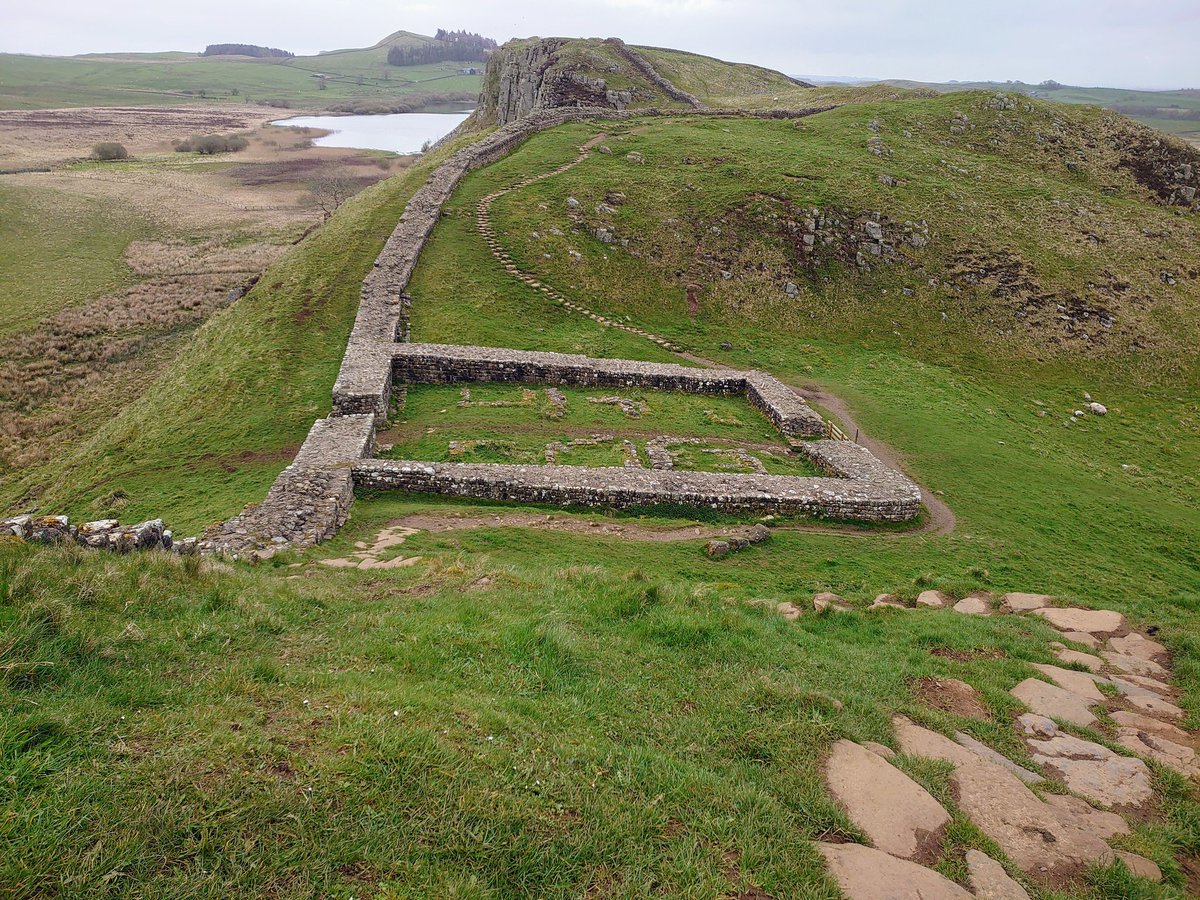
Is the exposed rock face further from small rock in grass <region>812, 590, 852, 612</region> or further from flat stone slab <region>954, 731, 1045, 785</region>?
flat stone slab <region>954, 731, 1045, 785</region>

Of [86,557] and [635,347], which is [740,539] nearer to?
[86,557]

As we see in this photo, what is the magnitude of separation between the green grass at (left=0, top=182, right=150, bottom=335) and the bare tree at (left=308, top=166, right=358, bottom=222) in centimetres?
2033

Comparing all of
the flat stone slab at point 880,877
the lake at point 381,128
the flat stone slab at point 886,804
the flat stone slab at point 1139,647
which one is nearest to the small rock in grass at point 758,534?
the flat stone slab at point 1139,647

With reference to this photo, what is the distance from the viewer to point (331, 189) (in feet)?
257

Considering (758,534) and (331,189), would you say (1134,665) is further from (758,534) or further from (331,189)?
(331,189)

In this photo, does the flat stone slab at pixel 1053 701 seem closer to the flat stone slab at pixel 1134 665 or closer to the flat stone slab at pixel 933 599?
the flat stone slab at pixel 1134 665

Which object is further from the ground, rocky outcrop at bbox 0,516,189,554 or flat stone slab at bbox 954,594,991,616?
rocky outcrop at bbox 0,516,189,554

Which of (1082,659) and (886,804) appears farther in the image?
(1082,659)

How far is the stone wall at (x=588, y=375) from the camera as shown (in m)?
24.5

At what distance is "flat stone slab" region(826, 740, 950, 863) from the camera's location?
589cm

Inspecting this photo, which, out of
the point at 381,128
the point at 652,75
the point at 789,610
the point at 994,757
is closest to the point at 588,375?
the point at 789,610

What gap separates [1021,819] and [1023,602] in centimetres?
918

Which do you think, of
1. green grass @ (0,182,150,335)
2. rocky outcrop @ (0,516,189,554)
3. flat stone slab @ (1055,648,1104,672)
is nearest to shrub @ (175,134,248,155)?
green grass @ (0,182,150,335)

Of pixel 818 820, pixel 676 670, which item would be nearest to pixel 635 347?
pixel 676 670
